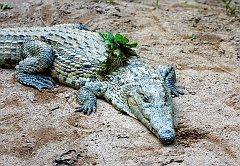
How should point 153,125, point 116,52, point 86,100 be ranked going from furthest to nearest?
point 116,52
point 86,100
point 153,125

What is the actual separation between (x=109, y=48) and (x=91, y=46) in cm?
24

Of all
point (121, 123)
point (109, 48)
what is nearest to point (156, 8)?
point (109, 48)

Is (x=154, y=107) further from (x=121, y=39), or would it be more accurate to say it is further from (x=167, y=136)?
(x=121, y=39)

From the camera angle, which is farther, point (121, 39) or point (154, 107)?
point (121, 39)

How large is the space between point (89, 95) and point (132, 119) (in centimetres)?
64

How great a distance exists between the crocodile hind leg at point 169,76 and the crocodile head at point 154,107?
428 mm

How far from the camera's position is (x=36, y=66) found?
16.6ft

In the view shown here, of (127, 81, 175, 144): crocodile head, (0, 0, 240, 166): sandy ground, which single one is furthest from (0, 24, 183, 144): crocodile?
(0, 0, 240, 166): sandy ground

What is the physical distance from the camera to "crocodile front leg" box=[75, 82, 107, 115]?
4.43m

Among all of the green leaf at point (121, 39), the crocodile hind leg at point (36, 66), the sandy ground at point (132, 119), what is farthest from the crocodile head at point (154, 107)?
the crocodile hind leg at point (36, 66)

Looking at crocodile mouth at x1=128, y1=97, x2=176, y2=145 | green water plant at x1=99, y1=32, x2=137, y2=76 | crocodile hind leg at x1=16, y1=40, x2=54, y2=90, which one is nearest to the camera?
crocodile mouth at x1=128, y1=97, x2=176, y2=145

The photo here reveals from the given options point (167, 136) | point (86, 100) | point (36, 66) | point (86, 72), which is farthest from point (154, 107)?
point (36, 66)

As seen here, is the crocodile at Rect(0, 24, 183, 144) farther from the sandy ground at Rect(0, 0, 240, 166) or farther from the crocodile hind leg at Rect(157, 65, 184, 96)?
the sandy ground at Rect(0, 0, 240, 166)

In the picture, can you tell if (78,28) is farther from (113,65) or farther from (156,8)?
(156,8)
